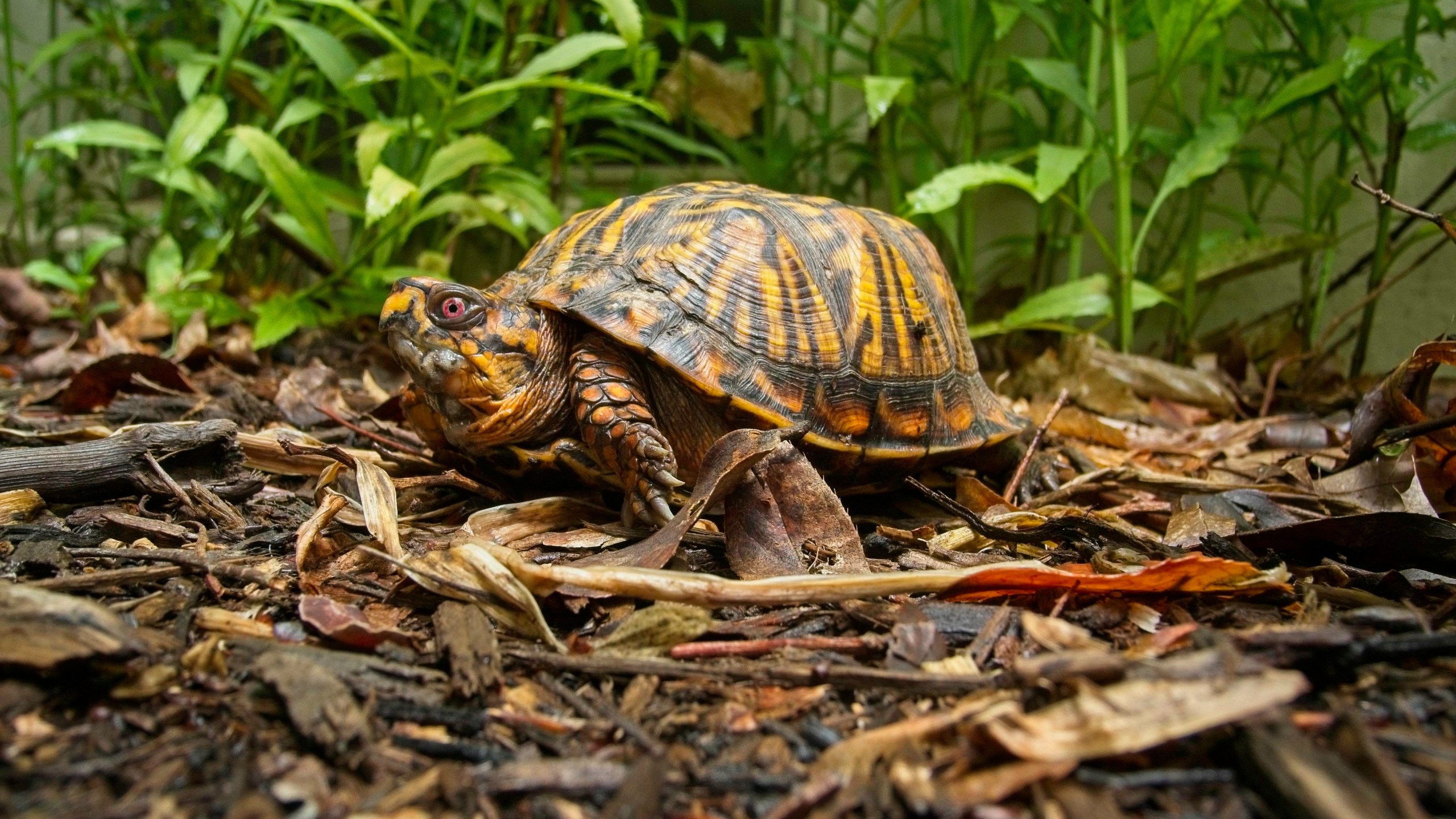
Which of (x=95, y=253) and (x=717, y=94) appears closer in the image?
(x=95, y=253)

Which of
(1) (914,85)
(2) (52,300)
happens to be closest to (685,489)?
(1) (914,85)

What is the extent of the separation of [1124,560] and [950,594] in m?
0.50

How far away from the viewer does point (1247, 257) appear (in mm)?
4027

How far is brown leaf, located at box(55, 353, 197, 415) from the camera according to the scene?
9.70 feet

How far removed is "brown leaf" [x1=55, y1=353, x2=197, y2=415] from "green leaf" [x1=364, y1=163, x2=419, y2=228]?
0.90 m

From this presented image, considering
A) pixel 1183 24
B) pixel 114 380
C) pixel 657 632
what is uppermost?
pixel 1183 24

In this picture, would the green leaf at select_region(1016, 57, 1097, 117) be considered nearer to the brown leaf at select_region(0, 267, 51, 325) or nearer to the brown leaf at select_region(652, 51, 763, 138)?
the brown leaf at select_region(652, 51, 763, 138)

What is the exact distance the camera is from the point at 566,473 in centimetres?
221

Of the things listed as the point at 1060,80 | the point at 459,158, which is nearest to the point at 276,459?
the point at 459,158

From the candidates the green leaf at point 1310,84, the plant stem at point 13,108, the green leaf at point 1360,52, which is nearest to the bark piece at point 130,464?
the plant stem at point 13,108

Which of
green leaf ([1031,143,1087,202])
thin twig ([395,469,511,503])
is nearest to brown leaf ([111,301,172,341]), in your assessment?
thin twig ([395,469,511,503])

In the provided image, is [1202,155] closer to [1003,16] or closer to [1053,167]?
[1053,167]

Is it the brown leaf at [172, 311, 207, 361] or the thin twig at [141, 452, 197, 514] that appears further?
the brown leaf at [172, 311, 207, 361]

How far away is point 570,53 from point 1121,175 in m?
2.36
